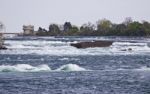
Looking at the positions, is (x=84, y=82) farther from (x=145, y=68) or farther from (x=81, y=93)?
(x=145, y=68)

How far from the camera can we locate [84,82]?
152 ft

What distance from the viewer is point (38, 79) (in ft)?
157

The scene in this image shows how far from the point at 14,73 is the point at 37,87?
32.7 ft

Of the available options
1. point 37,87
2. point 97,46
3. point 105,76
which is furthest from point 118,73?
point 97,46

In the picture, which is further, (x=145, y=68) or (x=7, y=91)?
(x=145, y=68)

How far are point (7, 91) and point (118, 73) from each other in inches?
601

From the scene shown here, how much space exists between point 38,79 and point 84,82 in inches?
149

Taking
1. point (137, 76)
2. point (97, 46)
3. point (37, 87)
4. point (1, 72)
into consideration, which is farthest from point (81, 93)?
point (97, 46)

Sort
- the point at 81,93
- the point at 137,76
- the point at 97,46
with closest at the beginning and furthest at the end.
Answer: the point at 81,93 → the point at 137,76 → the point at 97,46

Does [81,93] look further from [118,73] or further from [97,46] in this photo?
[97,46]

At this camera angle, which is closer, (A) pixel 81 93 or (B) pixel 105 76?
(A) pixel 81 93

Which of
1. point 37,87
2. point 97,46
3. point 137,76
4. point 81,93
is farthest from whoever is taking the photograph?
point 97,46

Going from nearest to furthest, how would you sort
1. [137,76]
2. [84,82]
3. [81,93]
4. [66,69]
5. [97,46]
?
1. [81,93]
2. [84,82]
3. [137,76]
4. [66,69]
5. [97,46]

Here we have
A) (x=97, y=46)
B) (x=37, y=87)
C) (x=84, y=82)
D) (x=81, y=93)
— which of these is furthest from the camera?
(x=97, y=46)
